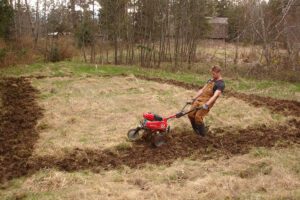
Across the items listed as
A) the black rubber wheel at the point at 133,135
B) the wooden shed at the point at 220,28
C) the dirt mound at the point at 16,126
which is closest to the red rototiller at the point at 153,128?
the black rubber wheel at the point at 133,135

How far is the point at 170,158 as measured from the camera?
672 centimetres

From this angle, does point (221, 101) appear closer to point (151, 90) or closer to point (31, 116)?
point (151, 90)

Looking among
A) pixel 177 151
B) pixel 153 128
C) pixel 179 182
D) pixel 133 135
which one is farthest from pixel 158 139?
pixel 179 182

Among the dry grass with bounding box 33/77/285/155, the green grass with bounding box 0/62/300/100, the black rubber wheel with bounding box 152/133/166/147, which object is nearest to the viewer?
the black rubber wheel with bounding box 152/133/166/147

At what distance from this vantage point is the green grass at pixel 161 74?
46.7 ft

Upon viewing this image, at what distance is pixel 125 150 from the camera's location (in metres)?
7.07

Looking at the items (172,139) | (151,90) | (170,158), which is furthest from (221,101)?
(170,158)

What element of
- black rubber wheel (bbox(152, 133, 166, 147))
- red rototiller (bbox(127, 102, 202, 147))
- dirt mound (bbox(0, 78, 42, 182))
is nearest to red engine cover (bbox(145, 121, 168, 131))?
red rototiller (bbox(127, 102, 202, 147))

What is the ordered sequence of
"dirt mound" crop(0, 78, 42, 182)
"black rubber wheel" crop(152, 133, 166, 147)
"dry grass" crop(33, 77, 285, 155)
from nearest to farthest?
"dirt mound" crop(0, 78, 42, 182) → "black rubber wheel" crop(152, 133, 166, 147) → "dry grass" crop(33, 77, 285, 155)

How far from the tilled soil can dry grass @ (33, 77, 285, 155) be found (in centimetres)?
31

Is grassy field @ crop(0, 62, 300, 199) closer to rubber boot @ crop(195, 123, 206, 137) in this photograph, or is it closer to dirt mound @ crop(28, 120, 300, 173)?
dirt mound @ crop(28, 120, 300, 173)

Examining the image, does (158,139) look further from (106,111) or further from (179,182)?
(106,111)

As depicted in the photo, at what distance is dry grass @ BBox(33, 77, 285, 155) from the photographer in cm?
766

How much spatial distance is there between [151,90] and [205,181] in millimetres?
8022
